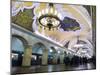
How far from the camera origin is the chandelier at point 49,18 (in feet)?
7.58

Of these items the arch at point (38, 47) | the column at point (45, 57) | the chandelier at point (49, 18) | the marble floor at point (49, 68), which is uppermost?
the chandelier at point (49, 18)

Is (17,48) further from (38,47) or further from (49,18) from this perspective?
(49,18)

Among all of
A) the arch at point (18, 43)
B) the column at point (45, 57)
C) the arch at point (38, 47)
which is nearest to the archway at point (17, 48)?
the arch at point (18, 43)

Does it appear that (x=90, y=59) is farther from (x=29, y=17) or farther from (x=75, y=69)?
(x=29, y=17)

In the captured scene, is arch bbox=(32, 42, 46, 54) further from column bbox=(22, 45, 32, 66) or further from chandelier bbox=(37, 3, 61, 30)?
chandelier bbox=(37, 3, 61, 30)

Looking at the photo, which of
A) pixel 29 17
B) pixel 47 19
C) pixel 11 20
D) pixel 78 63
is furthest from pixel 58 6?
pixel 78 63

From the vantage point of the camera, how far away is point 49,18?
2336 millimetres

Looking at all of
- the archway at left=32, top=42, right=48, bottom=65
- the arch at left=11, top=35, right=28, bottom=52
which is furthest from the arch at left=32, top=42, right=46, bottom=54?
the arch at left=11, top=35, right=28, bottom=52

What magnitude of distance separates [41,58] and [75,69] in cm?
44

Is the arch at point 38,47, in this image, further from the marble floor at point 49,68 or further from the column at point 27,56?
the marble floor at point 49,68

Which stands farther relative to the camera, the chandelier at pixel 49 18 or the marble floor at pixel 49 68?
the chandelier at pixel 49 18

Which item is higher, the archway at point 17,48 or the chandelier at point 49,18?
the chandelier at point 49,18

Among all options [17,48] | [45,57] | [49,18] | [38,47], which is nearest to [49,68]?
[45,57]

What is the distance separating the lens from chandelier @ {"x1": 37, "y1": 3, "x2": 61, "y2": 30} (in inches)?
90.9
